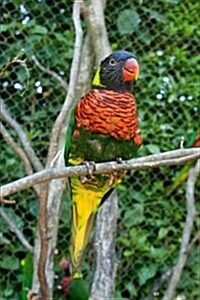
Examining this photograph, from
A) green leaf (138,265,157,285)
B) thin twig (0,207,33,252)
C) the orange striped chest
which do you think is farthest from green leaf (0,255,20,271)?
the orange striped chest

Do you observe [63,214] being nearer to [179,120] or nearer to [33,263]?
[33,263]

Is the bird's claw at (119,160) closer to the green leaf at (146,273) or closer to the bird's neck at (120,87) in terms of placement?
the bird's neck at (120,87)

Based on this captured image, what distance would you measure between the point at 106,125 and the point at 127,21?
95 cm

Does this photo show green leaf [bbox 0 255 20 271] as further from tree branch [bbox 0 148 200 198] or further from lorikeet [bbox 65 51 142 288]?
tree branch [bbox 0 148 200 198]

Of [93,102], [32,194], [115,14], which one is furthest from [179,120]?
[93,102]

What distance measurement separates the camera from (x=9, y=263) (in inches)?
70.6

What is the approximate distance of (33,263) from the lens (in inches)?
59.9

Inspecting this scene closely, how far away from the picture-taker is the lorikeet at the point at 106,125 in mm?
1174

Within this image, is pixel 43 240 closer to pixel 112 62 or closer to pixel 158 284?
pixel 112 62

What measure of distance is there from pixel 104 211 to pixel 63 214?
35 centimetres

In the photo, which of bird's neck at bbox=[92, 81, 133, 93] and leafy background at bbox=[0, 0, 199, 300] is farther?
leafy background at bbox=[0, 0, 199, 300]

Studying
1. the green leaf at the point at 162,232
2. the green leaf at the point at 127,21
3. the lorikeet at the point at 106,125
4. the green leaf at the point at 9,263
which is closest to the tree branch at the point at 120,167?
the lorikeet at the point at 106,125

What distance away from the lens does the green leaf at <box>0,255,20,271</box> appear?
5.87 ft

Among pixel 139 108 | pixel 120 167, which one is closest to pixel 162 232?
pixel 139 108
